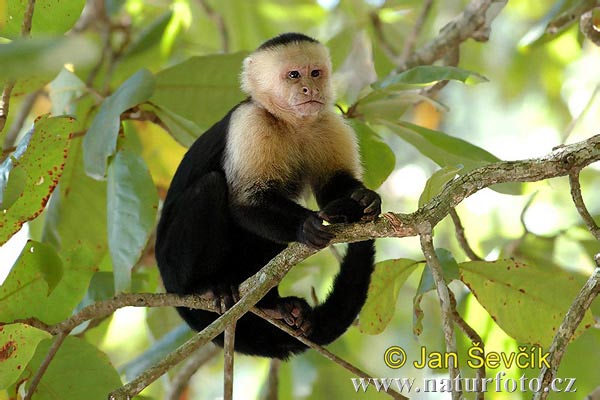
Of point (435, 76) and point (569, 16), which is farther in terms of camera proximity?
point (569, 16)

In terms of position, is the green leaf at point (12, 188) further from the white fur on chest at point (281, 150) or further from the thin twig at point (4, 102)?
the white fur on chest at point (281, 150)

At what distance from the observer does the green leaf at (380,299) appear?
7.54ft

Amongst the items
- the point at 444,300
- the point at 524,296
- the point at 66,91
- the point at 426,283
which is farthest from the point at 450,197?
the point at 66,91

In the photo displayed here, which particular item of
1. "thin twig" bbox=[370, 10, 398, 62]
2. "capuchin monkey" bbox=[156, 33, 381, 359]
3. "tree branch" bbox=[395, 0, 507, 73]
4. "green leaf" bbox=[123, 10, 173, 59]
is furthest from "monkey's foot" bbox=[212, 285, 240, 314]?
"thin twig" bbox=[370, 10, 398, 62]

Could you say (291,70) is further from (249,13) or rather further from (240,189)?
(249,13)

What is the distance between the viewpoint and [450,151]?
228 centimetres

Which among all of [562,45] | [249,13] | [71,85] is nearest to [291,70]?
[71,85]

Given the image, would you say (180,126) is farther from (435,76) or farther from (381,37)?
(381,37)

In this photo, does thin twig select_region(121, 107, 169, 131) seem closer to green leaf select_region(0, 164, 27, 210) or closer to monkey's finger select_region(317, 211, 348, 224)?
monkey's finger select_region(317, 211, 348, 224)

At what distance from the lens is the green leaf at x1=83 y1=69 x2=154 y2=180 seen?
7.72ft

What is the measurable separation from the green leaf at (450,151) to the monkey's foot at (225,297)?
2.33 ft

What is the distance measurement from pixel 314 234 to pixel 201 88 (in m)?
1.10

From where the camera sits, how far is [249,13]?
14.0 feet

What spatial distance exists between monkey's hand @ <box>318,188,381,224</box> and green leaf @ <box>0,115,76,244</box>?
0.71 metres
